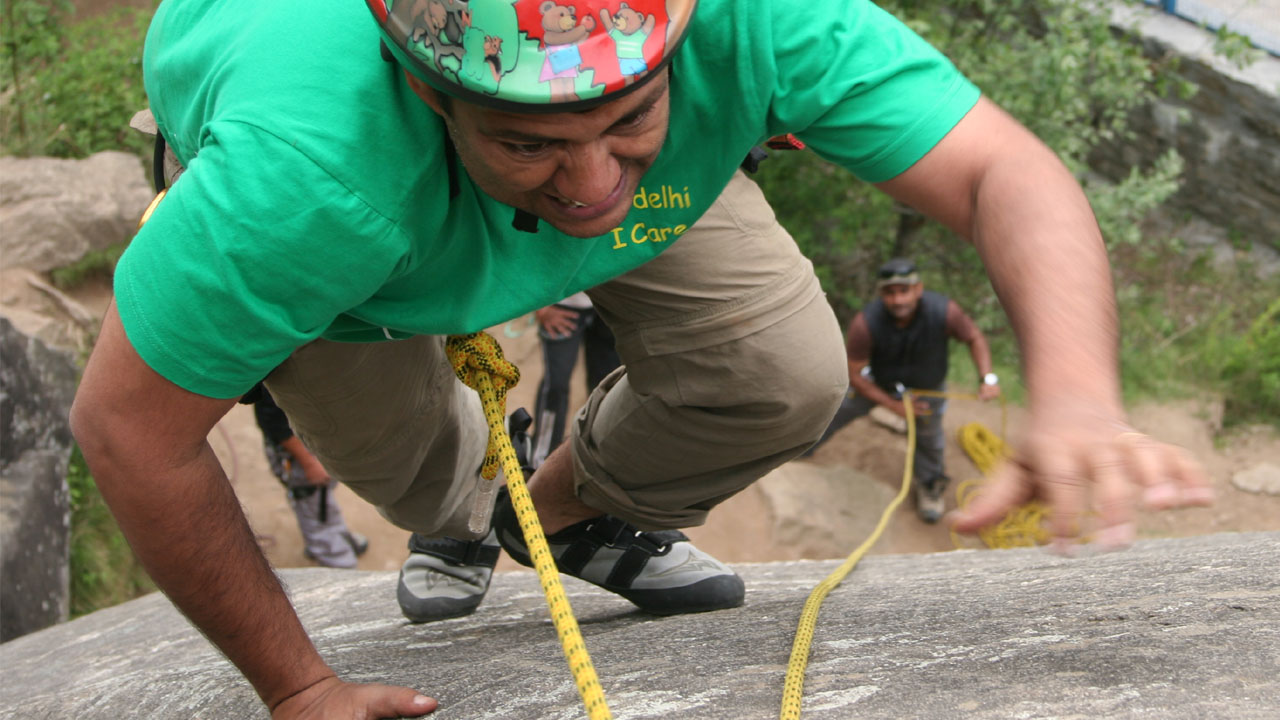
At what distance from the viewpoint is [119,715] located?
6.91ft

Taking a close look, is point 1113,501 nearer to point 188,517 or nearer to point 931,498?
point 188,517

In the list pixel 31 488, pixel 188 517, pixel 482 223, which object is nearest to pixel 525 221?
pixel 482 223

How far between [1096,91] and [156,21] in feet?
19.6

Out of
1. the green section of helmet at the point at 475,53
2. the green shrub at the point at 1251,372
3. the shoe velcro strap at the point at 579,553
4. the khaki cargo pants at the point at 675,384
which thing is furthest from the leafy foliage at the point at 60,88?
the green shrub at the point at 1251,372

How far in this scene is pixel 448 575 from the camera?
8.89ft

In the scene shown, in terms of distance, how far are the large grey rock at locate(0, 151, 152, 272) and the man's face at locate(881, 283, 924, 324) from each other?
4212mm

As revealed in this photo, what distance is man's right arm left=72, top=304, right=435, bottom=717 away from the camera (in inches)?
59.0

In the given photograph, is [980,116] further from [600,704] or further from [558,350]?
[558,350]

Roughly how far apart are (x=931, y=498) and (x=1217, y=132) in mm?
3405

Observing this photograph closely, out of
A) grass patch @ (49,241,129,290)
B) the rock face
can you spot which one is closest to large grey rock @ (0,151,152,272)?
grass patch @ (49,241,129,290)

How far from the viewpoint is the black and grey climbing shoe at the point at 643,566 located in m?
2.42

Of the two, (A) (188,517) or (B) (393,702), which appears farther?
(B) (393,702)

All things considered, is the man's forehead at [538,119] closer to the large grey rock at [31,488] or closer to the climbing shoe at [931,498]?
the large grey rock at [31,488]

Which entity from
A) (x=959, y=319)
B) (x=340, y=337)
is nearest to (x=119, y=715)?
(x=340, y=337)
